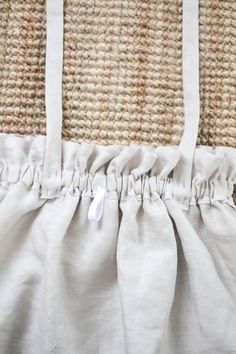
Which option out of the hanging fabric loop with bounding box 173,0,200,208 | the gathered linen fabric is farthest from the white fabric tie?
the hanging fabric loop with bounding box 173,0,200,208

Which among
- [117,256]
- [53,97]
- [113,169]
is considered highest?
[53,97]

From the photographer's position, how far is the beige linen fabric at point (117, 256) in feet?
1.69

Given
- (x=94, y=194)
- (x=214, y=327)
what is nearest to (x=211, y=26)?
(x=94, y=194)

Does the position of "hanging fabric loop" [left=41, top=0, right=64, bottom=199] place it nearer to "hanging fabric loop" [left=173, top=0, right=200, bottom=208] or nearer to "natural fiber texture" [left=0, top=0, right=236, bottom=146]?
"natural fiber texture" [left=0, top=0, right=236, bottom=146]

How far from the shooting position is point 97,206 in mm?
534

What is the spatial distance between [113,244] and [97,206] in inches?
2.3

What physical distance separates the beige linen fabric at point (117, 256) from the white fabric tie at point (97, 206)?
0.5 inches

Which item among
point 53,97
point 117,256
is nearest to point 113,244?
point 117,256

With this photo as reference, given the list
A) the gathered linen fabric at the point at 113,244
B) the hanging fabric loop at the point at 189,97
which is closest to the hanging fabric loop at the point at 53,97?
the gathered linen fabric at the point at 113,244

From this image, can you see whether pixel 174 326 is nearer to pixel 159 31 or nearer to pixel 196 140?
pixel 196 140

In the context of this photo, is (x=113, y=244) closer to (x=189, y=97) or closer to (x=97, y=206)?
Result: (x=97, y=206)

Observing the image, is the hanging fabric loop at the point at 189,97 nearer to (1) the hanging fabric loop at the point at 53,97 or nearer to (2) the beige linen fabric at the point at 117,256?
(2) the beige linen fabric at the point at 117,256

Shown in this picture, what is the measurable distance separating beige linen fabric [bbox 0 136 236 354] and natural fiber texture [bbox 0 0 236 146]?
0.04m

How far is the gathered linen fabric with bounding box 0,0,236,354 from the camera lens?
0.52 m
